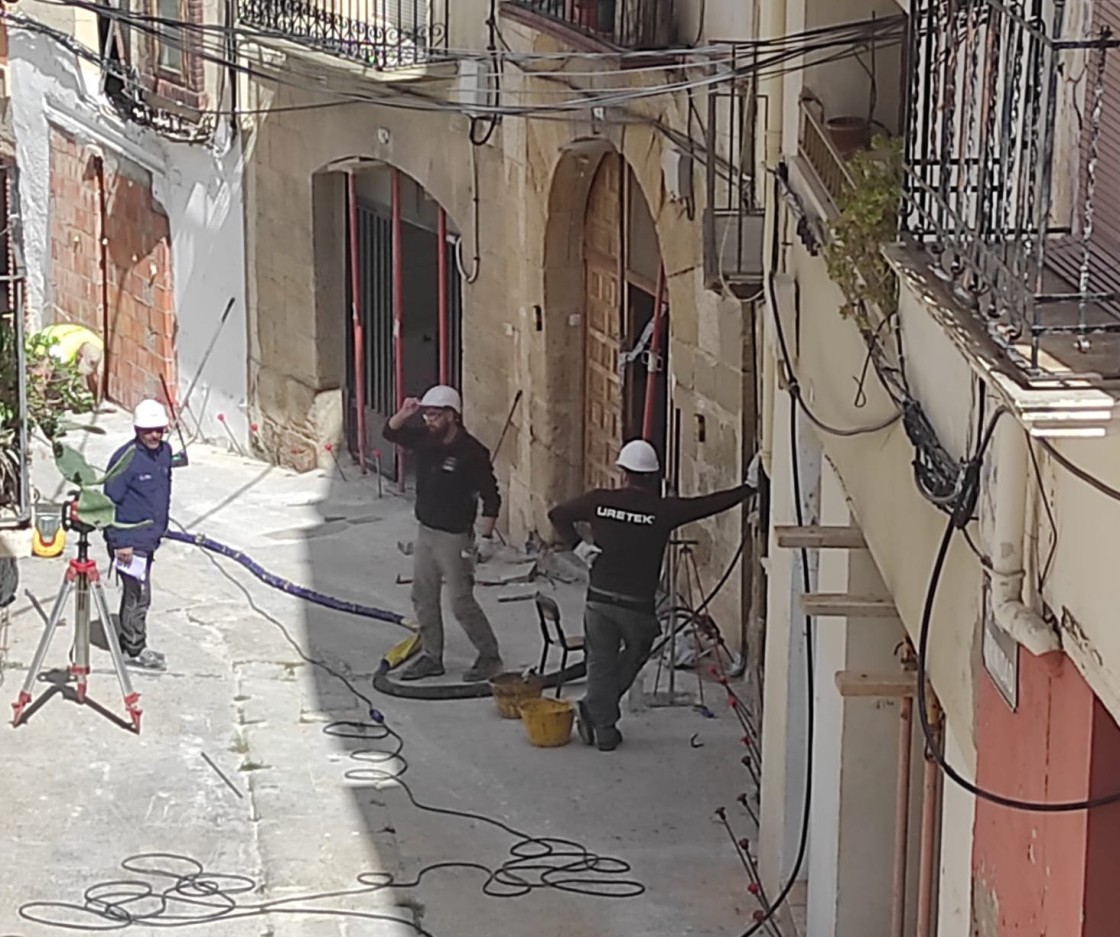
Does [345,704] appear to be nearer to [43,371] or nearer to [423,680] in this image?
[423,680]

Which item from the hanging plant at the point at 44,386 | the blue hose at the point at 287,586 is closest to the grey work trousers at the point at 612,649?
the blue hose at the point at 287,586

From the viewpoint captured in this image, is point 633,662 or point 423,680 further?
point 423,680

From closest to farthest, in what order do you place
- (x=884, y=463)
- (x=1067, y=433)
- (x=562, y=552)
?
(x=1067, y=433), (x=884, y=463), (x=562, y=552)

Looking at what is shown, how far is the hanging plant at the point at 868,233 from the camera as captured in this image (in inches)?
244

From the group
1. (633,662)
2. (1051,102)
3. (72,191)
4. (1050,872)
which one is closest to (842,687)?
(1050,872)

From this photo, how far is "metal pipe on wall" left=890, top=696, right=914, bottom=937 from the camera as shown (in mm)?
6984

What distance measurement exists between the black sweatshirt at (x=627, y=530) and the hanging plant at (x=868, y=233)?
14.4 feet

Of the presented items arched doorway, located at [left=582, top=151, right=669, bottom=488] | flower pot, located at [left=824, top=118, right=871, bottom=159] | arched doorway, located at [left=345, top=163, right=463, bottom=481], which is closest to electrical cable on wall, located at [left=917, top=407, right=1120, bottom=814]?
flower pot, located at [left=824, top=118, right=871, bottom=159]

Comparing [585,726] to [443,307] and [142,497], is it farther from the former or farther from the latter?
[443,307]

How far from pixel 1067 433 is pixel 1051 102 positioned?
706 mm

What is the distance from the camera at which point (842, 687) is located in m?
6.52

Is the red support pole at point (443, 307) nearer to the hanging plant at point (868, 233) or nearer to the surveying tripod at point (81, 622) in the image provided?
the surveying tripod at point (81, 622)

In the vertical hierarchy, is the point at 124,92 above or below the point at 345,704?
above

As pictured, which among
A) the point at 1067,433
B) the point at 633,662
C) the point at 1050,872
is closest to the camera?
the point at 1067,433
